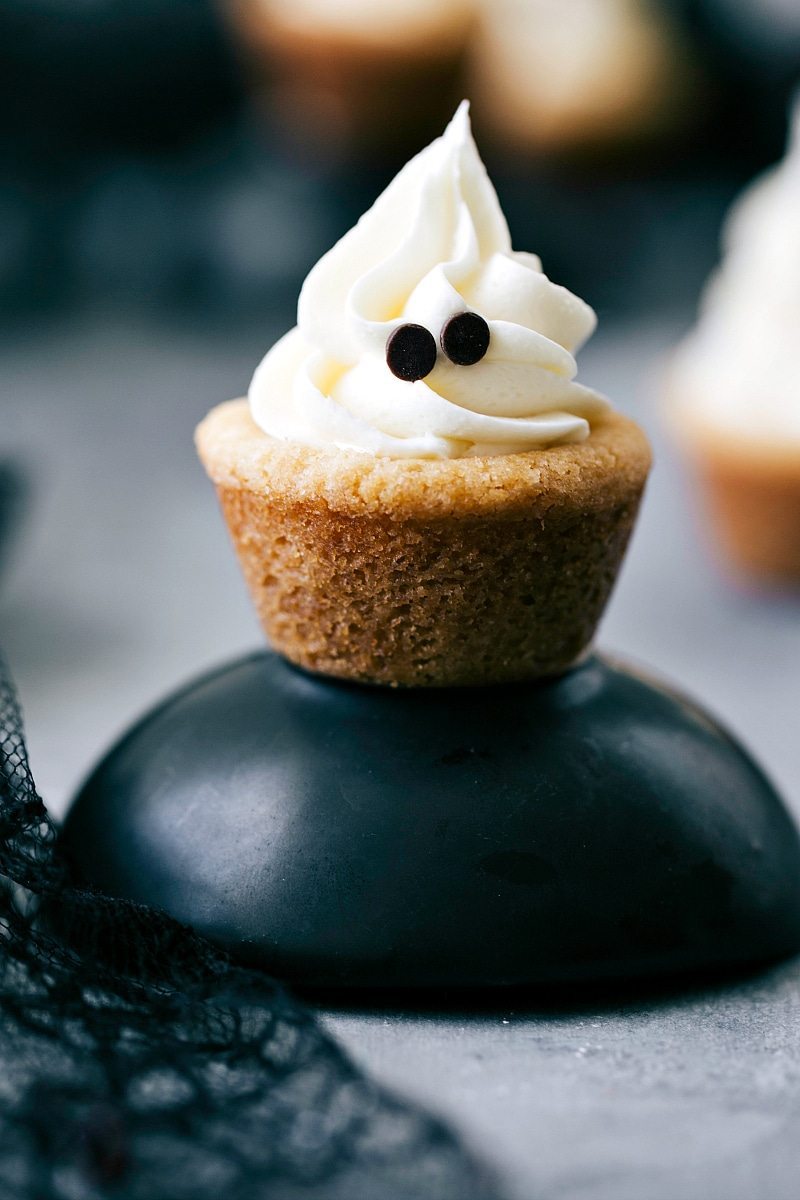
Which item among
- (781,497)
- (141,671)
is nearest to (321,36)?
(781,497)

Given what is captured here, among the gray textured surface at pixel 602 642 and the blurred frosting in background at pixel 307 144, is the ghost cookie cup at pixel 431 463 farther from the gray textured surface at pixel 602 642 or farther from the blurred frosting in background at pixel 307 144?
the blurred frosting in background at pixel 307 144

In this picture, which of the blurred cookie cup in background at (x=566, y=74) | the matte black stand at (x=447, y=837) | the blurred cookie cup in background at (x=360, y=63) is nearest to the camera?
the matte black stand at (x=447, y=837)

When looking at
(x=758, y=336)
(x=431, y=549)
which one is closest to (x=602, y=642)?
(x=758, y=336)

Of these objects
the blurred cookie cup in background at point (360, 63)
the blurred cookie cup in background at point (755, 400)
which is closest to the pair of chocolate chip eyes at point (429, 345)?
the blurred cookie cup in background at point (755, 400)

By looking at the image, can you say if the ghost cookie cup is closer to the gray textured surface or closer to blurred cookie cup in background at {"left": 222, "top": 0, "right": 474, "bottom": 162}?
the gray textured surface

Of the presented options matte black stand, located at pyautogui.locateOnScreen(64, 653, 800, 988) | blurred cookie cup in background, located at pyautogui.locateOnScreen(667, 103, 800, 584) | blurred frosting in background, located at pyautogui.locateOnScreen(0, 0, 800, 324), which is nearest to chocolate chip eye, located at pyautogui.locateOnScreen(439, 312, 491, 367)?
matte black stand, located at pyautogui.locateOnScreen(64, 653, 800, 988)

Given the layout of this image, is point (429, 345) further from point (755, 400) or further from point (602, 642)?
point (755, 400)
